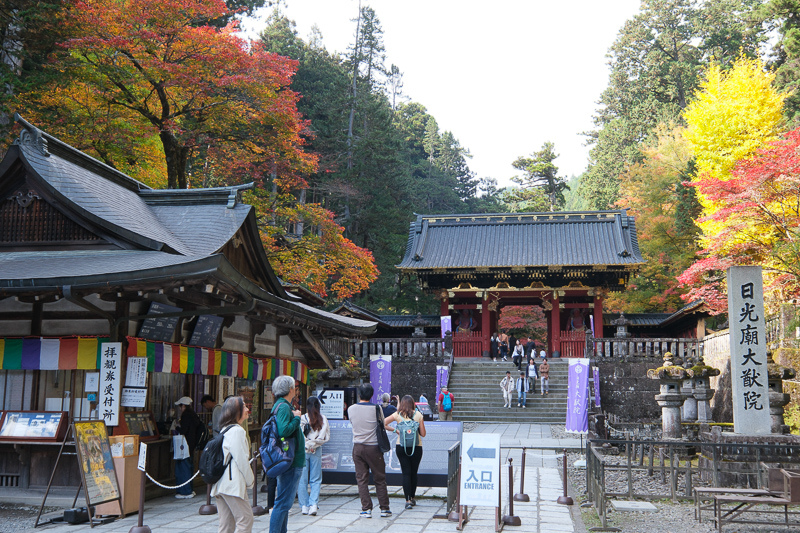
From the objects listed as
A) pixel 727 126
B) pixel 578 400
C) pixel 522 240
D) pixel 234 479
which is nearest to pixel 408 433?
pixel 234 479

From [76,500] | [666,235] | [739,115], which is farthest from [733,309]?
[666,235]

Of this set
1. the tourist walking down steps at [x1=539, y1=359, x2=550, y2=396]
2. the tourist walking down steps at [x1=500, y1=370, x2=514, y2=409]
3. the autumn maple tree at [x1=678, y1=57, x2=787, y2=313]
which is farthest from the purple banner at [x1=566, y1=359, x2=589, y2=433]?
the autumn maple tree at [x1=678, y1=57, x2=787, y2=313]

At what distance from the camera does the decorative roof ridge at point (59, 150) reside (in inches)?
401

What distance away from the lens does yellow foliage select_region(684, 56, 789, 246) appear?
26969 mm

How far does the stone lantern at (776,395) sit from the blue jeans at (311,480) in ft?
27.0

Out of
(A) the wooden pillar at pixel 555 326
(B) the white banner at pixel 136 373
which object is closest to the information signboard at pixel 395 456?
(B) the white banner at pixel 136 373

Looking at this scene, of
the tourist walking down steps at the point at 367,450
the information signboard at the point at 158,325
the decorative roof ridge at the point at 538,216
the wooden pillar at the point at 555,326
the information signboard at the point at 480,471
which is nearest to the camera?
the information signboard at the point at 480,471

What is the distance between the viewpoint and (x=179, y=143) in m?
18.8

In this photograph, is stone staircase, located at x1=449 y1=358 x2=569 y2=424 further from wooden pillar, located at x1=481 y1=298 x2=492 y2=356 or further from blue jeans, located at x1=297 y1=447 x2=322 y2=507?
Answer: blue jeans, located at x1=297 y1=447 x2=322 y2=507

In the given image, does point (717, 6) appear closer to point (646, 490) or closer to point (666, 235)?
point (666, 235)

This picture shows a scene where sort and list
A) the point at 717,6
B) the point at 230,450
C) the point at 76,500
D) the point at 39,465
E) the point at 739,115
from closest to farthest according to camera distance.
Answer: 1. the point at 230,450
2. the point at 76,500
3. the point at 39,465
4. the point at 739,115
5. the point at 717,6

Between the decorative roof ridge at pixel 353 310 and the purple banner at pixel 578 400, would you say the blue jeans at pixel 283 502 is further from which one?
the decorative roof ridge at pixel 353 310

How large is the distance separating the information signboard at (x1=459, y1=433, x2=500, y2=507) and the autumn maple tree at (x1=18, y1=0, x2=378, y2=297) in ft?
43.0

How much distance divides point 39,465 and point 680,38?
52.7 m
